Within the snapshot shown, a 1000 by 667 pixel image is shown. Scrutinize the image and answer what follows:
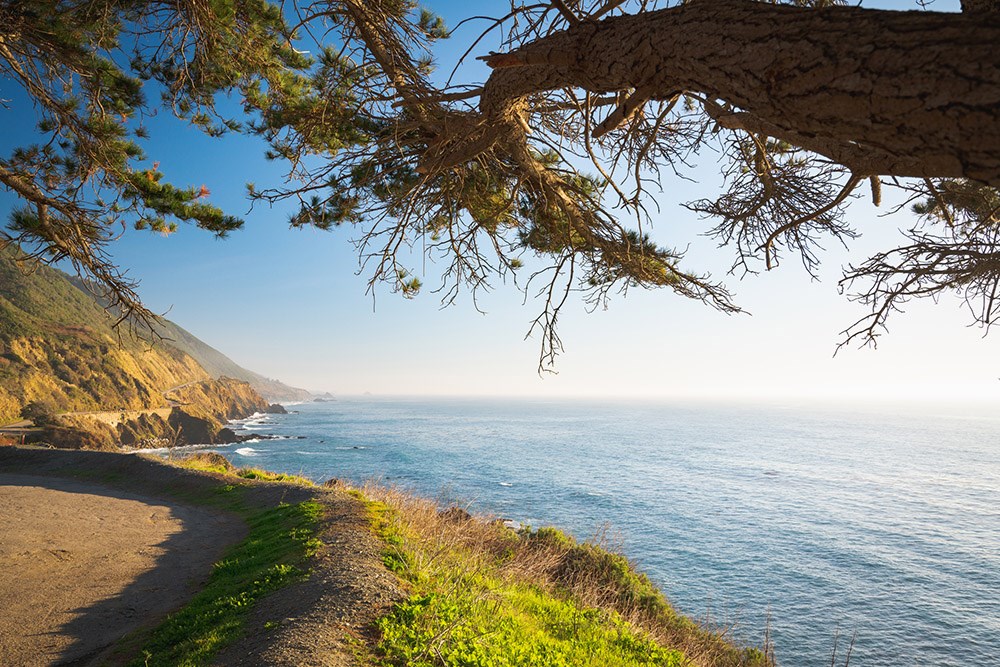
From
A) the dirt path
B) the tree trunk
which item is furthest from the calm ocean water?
the tree trunk

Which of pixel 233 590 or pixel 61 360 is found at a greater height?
pixel 61 360

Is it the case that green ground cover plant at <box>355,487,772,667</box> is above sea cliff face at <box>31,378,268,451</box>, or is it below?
above

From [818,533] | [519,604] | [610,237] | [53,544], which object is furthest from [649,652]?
[818,533]

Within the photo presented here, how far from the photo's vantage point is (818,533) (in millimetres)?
26281

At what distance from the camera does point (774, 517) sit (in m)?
29.3

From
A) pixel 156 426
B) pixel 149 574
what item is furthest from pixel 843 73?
pixel 156 426

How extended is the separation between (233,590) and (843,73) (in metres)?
6.73

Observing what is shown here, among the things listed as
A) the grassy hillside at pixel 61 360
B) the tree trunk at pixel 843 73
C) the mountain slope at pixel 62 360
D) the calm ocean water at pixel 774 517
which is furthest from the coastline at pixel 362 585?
the grassy hillside at pixel 61 360

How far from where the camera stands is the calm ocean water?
633 inches

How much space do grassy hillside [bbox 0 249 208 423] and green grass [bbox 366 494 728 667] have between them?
108 feet

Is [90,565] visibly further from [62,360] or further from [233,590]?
[62,360]

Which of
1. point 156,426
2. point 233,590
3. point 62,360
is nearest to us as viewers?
point 233,590

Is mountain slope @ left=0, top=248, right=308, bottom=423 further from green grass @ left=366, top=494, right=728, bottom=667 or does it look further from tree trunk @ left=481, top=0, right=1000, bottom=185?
tree trunk @ left=481, top=0, right=1000, bottom=185

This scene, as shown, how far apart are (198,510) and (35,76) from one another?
322 inches
